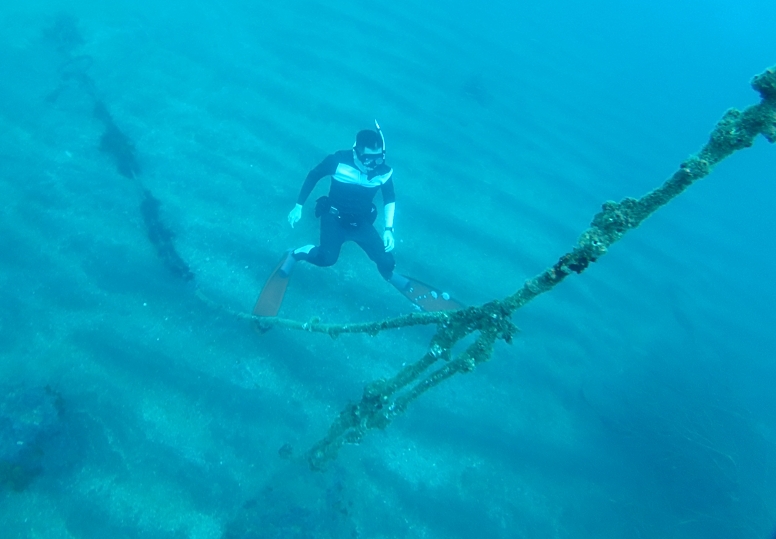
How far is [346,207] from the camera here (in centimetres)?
680

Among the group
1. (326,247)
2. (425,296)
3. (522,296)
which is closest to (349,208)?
(326,247)

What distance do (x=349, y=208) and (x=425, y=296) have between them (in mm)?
1975

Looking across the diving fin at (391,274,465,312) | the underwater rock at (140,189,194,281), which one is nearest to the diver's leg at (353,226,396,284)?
the diving fin at (391,274,465,312)

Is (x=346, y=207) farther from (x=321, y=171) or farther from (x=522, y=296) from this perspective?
(x=522, y=296)

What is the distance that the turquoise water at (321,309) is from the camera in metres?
5.36

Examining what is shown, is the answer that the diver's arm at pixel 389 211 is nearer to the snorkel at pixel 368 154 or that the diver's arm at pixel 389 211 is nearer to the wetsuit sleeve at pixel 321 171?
the snorkel at pixel 368 154

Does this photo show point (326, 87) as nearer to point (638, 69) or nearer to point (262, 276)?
point (262, 276)

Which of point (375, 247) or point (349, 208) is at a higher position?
point (349, 208)

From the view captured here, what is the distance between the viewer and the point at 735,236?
15.3 m

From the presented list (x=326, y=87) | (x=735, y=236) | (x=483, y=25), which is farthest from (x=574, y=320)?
(x=483, y=25)

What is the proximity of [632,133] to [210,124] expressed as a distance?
16003mm

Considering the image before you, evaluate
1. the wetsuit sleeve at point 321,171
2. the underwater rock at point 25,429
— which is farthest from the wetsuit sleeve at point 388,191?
the underwater rock at point 25,429

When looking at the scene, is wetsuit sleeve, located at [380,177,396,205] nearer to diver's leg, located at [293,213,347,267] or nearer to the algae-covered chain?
diver's leg, located at [293,213,347,267]

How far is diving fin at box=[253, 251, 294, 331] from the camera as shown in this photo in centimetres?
648
